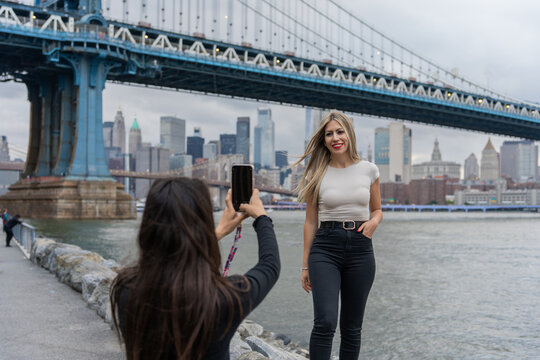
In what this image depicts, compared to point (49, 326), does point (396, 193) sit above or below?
below

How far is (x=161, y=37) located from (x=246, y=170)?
4332cm

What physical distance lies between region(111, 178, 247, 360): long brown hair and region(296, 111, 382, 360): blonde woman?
135cm

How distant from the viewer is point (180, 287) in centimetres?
161

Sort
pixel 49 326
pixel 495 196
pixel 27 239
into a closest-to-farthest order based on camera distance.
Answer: pixel 49 326, pixel 27 239, pixel 495 196

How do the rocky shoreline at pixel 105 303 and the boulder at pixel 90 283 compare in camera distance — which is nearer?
the rocky shoreline at pixel 105 303

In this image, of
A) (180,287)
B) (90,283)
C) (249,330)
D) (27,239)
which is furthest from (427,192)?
(180,287)

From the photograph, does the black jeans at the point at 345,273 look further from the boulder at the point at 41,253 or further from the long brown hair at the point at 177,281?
the boulder at the point at 41,253

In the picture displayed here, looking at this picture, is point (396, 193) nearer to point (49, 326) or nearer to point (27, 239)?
point (27, 239)

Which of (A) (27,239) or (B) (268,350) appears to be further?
(A) (27,239)

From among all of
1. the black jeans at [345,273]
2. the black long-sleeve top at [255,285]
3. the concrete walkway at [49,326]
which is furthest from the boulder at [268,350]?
the black long-sleeve top at [255,285]

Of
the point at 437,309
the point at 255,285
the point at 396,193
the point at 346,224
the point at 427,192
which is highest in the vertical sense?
the point at 346,224

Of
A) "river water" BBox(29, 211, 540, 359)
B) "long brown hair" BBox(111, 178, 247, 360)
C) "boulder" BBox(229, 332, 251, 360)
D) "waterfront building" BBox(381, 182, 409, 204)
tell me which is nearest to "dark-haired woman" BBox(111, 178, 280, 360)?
"long brown hair" BBox(111, 178, 247, 360)

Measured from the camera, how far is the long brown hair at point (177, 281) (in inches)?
64.0

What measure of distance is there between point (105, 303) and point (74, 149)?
33208 millimetres
